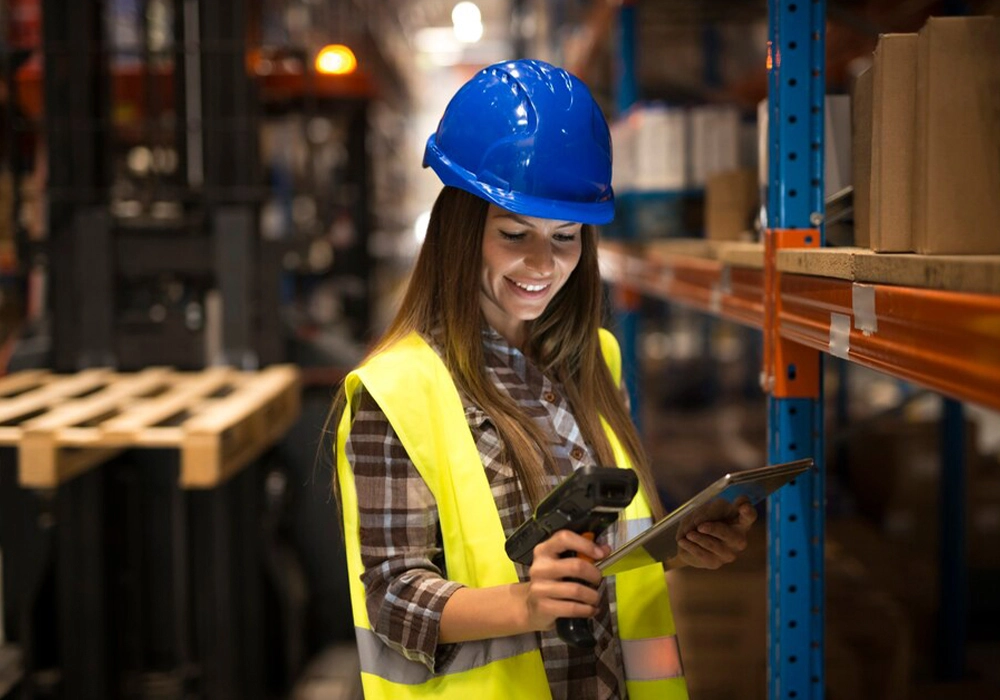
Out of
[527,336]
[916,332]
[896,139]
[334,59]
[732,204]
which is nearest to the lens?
[916,332]

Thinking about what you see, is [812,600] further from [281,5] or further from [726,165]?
[281,5]

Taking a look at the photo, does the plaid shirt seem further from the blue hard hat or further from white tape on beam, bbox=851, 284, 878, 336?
white tape on beam, bbox=851, 284, 878, 336

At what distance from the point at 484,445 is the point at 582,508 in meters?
0.36

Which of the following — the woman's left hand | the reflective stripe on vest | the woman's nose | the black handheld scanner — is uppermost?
the woman's nose

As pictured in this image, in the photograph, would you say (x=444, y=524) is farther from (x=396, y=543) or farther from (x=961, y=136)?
(x=961, y=136)

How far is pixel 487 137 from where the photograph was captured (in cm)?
178

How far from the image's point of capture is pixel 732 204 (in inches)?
126

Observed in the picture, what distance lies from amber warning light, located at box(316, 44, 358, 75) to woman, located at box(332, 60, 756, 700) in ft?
13.6

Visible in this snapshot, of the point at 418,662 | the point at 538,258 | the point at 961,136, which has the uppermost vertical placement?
the point at 961,136

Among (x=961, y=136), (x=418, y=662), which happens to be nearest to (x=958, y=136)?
(x=961, y=136)

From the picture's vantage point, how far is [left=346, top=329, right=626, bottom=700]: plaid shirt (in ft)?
5.49

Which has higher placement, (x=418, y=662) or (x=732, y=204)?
(x=732, y=204)

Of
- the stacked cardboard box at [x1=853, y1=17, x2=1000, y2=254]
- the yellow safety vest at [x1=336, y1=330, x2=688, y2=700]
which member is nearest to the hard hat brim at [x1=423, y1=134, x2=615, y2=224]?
the yellow safety vest at [x1=336, y1=330, x2=688, y2=700]

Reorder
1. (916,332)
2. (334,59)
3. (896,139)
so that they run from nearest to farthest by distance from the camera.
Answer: (916,332) → (896,139) → (334,59)
